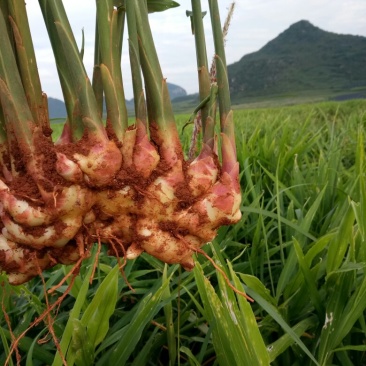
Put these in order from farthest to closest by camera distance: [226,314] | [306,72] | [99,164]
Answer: [306,72] < [226,314] < [99,164]

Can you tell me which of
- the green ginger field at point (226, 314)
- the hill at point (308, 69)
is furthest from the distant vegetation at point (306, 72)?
the green ginger field at point (226, 314)

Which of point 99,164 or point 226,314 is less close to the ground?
point 99,164

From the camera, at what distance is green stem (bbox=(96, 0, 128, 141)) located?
48 cm

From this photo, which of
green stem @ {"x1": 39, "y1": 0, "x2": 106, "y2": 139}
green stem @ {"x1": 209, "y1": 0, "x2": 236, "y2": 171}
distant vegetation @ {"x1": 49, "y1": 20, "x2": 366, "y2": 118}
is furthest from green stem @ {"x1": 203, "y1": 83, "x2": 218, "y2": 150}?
distant vegetation @ {"x1": 49, "y1": 20, "x2": 366, "y2": 118}

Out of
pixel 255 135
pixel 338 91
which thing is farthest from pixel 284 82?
pixel 255 135

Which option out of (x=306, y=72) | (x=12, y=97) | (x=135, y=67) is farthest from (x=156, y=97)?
(x=306, y=72)

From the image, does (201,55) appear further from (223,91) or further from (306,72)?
(306,72)

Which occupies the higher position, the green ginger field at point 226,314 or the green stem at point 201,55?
the green stem at point 201,55

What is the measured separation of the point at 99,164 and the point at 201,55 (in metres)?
0.18

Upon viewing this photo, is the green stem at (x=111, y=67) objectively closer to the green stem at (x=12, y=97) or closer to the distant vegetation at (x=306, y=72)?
the green stem at (x=12, y=97)

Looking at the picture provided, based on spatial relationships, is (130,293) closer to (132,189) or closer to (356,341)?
(356,341)

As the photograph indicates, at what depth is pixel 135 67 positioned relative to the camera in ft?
1.61

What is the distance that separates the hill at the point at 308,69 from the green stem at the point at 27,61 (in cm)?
6364

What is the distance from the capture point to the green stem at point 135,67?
481mm
